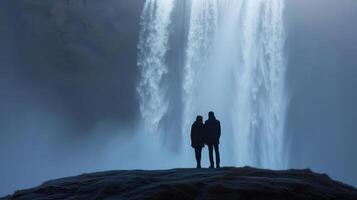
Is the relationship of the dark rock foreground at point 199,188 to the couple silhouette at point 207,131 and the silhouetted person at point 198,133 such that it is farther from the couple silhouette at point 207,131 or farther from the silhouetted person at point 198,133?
the silhouetted person at point 198,133

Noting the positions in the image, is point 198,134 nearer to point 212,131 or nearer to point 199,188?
point 212,131

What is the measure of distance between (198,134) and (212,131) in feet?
1.66

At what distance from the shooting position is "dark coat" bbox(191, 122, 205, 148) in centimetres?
1658

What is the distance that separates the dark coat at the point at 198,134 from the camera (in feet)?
54.4

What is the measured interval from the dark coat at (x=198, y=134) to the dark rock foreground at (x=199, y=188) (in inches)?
102

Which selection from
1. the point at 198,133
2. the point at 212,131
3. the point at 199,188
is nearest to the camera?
the point at 199,188

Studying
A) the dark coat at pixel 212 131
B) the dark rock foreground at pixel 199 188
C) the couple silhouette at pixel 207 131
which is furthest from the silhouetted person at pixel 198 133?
the dark rock foreground at pixel 199 188

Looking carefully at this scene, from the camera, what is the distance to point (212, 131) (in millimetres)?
16500

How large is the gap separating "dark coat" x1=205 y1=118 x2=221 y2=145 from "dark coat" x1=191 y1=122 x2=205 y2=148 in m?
0.17

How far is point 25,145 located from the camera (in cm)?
5850

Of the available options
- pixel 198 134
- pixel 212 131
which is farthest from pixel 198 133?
pixel 212 131

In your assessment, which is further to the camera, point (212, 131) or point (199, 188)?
point (212, 131)

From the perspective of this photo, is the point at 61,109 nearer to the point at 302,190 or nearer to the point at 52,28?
the point at 52,28

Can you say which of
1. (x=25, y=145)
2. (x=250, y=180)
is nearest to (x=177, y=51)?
(x=25, y=145)
